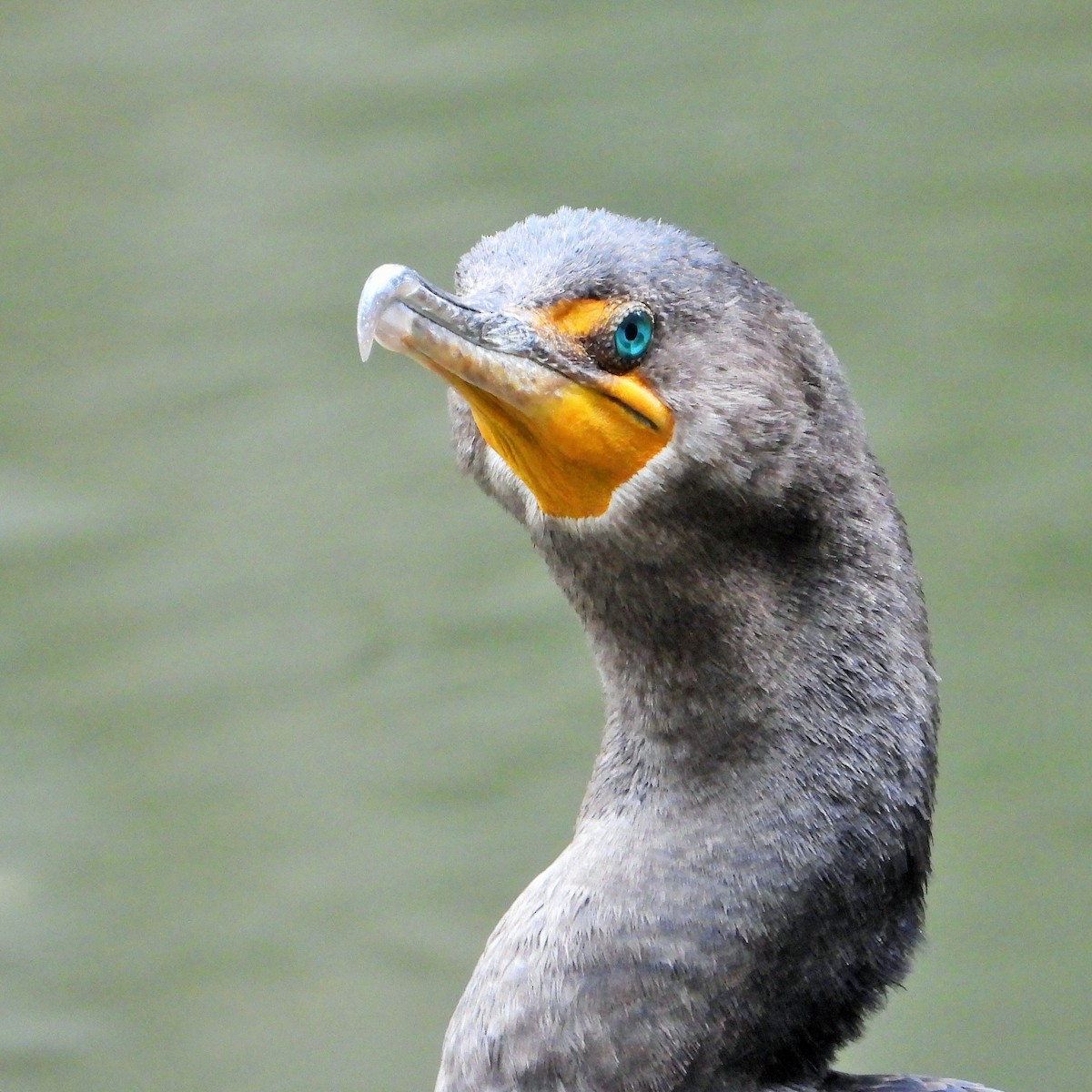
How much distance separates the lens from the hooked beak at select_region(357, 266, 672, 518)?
1391mm

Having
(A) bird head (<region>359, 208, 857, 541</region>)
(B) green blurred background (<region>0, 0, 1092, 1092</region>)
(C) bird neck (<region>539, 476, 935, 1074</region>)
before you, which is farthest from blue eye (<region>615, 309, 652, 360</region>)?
(B) green blurred background (<region>0, 0, 1092, 1092</region>)

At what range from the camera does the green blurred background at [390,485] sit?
3.16 meters

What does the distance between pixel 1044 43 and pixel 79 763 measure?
2.64 meters

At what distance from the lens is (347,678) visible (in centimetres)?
350

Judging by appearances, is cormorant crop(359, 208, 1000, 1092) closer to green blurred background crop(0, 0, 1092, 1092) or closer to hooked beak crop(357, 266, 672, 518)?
hooked beak crop(357, 266, 672, 518)

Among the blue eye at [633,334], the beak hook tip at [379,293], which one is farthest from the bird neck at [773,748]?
the beak hook tip at [379,293]

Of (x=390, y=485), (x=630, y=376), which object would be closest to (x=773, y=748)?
(x=630, y=376)

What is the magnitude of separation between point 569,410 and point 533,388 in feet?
0.14

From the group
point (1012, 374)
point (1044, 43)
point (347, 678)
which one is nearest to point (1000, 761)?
point (1012, 374)

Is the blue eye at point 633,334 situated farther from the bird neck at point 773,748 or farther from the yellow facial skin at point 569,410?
the bird neck at point 773,748

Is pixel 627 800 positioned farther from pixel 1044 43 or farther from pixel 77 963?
pixel 1044 43

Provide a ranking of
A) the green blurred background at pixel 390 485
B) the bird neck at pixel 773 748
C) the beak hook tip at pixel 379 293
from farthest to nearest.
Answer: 1. the green blurred background at pixel 390 485
2. the bird neck at pixel 773 748
3. the beak hook tip at pixel 379 293

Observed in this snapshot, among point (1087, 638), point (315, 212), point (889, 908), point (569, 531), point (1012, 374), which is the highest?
point (315, 212)

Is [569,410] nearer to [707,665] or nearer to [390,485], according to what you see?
[707,665]
